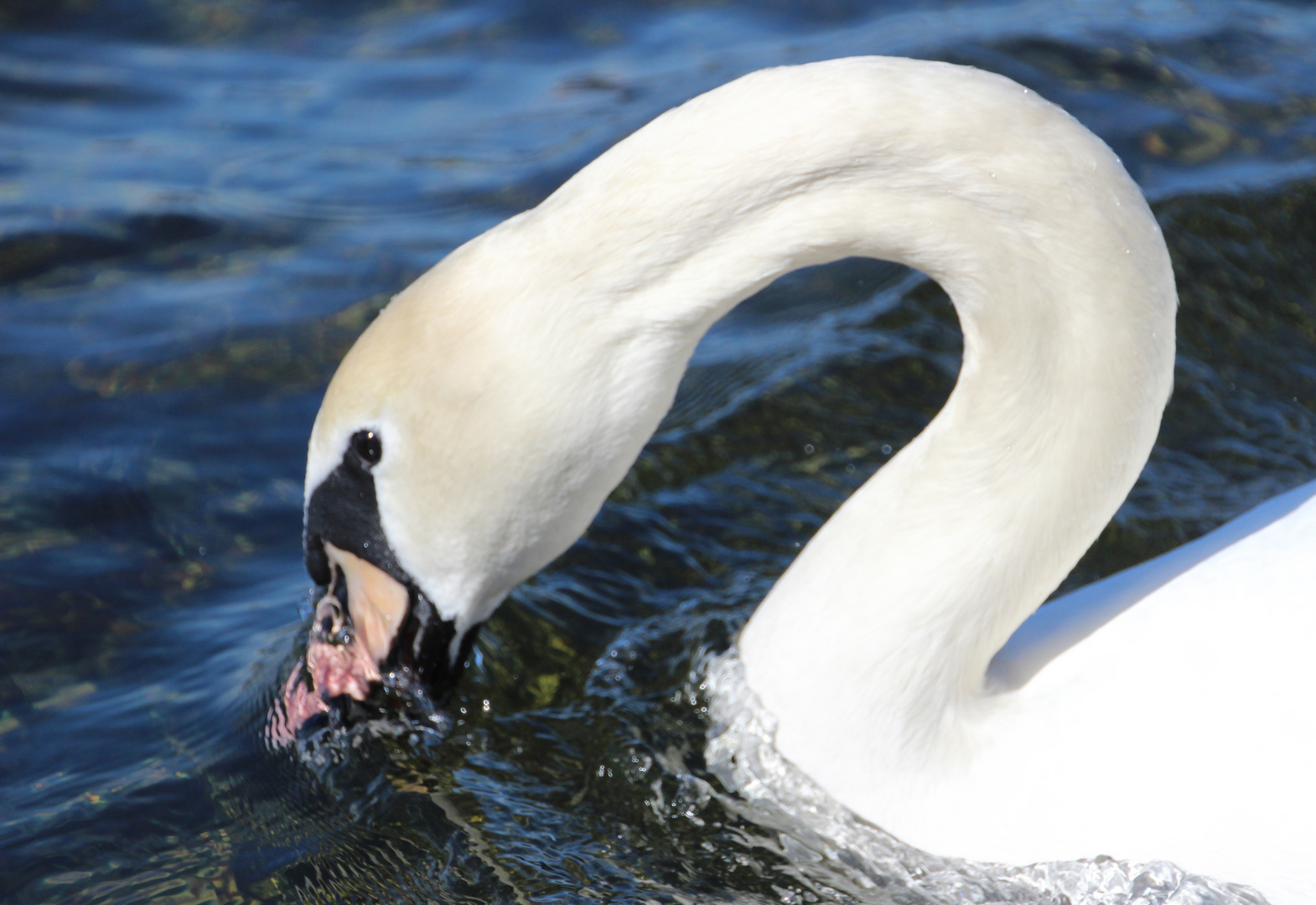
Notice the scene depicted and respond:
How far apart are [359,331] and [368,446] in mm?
2491

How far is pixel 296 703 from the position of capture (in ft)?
10.5

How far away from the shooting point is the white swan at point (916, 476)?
234cm

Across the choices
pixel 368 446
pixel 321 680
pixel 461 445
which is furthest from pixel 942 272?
pixel 321 680

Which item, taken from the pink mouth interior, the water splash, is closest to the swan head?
the pink mouth interior

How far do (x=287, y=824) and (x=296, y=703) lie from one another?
27 centimetres

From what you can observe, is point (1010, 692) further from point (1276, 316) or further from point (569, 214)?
point (1276, 316)

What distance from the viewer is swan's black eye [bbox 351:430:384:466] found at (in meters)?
2.55

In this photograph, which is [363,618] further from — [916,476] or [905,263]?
[905,263]

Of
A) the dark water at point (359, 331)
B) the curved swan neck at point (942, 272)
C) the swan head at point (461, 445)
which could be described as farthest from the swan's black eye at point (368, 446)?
the dark water at point (359, 331)

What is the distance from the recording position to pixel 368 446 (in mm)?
2559

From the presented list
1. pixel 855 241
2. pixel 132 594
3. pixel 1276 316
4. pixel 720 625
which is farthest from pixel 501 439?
pixel 1276 316

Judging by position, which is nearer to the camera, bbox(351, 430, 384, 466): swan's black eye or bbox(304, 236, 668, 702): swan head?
bbox(304, 236, 668, 702): swan head

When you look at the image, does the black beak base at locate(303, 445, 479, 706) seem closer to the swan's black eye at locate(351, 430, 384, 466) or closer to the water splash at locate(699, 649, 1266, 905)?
the swan's black eye at locate(351, 430, 384, 466)

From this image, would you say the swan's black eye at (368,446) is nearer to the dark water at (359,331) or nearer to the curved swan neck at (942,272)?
the curved swan neck at (942,272)
